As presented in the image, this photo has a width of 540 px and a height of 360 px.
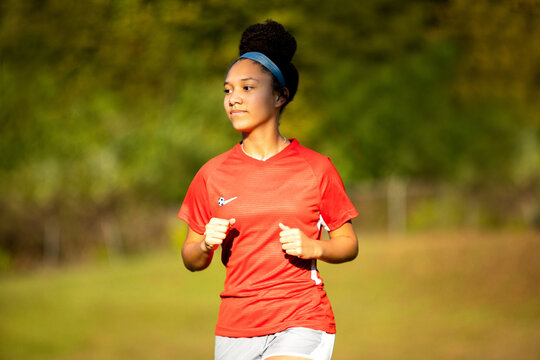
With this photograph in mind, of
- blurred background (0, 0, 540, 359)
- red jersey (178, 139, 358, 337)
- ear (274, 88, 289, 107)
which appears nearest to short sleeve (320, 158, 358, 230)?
red jersey (178, 139, 358, 337)

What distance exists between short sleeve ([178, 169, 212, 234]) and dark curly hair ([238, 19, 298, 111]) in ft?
1.90

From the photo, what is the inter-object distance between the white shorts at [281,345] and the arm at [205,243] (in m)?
0.40

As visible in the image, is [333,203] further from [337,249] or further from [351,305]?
[351,305]

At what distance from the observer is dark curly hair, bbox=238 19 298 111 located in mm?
3925

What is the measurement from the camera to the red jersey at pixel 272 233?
365 cm

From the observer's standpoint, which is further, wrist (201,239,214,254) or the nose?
the nose

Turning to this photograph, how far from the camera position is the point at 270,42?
3934 mm

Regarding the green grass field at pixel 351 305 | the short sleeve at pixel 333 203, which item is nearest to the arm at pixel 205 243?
the short sleeve at pixel 333 203

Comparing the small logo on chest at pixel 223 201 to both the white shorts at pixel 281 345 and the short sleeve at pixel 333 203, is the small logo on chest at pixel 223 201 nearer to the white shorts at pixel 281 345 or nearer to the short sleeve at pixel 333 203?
the short sleeve at pixel 333 203

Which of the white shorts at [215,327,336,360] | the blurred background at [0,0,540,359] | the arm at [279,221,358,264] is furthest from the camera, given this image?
the blurred background at [0,0,540,359]

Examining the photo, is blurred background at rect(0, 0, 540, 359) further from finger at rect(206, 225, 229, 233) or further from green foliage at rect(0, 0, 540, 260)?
finger at rect(206, 225, 229, 233)

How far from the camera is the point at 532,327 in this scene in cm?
1198

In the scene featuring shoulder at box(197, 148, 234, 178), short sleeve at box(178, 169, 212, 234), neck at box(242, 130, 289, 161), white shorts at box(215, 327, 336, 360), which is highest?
neck at box(242, 130, 289, 161)

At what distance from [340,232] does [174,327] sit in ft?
29.4
